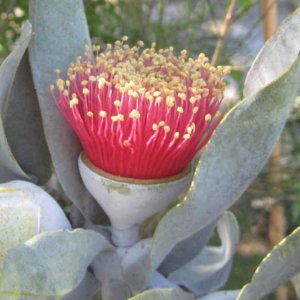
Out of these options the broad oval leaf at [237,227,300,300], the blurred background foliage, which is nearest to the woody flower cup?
the broad oval leaf at [237,227,300,300]

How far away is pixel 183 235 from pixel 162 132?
3.4 inches

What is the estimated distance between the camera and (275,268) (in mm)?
536

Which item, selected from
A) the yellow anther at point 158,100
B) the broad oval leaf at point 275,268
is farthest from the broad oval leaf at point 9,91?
the broad oval leaf at point 275,268

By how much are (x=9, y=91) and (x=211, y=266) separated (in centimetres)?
28

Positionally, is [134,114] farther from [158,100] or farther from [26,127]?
[26,127]

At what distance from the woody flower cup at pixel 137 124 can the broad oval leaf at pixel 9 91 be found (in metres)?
0.04

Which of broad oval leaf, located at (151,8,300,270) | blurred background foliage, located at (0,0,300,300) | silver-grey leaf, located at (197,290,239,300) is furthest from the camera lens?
blurred background foliage, located at (0,0,300,300)

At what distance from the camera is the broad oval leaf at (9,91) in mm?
575

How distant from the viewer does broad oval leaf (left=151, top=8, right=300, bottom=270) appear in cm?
49

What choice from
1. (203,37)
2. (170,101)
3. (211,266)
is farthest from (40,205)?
(203,37)

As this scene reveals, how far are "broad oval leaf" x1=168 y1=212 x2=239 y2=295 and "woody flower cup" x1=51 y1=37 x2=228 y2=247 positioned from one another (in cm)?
9

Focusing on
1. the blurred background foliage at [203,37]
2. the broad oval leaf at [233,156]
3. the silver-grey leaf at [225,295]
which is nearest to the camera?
the broad oval leaf at [233,156]

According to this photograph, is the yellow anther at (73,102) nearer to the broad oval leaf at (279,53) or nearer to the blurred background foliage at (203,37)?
the broad oval leaf at (279,53)

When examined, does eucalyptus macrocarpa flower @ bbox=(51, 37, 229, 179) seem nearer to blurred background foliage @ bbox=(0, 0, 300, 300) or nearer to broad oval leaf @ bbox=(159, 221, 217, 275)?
broad oval leaf @ bbox=(159, 221, 217, 275)
